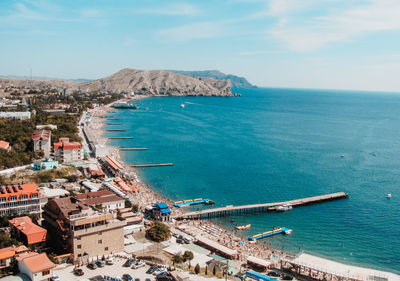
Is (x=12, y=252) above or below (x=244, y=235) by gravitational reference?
above

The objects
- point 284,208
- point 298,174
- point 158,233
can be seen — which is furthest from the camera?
point 298,174

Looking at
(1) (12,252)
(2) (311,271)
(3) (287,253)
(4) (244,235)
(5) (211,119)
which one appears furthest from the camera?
(5) (211,119)

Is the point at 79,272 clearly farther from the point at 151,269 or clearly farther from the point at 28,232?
the point at 28,232

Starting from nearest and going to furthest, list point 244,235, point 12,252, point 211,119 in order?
point 12,252 → point 244,235 → point 211,119

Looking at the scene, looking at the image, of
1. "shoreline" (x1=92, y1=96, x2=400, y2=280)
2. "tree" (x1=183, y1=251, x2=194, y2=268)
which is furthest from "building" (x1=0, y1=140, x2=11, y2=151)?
"tree" (x1=183, y1=251, x2=194, y2=268)

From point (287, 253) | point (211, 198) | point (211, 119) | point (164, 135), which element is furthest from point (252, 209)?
point (211, 119)

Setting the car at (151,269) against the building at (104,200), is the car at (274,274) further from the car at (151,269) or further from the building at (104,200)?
the building at (104,200)

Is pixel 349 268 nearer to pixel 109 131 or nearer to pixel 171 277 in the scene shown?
pixel 171 277

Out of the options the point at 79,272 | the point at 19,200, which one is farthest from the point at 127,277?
the point at 19,200
